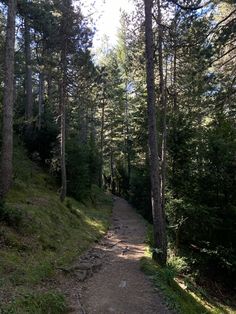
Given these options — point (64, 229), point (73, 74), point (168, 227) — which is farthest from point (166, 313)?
point (73, 74)

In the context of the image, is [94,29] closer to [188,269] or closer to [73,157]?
[73,157]

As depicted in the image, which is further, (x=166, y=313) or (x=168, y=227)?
(x=168, y=227)

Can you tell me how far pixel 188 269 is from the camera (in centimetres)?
1465

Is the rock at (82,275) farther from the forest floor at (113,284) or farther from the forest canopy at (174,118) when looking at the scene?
the forest canopy at (174,118)

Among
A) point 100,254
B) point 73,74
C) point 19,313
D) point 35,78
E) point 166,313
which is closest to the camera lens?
point 19,313

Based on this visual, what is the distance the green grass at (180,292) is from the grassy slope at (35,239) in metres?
2.57

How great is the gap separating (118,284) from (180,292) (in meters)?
2.01

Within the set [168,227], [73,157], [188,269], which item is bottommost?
[188,269]

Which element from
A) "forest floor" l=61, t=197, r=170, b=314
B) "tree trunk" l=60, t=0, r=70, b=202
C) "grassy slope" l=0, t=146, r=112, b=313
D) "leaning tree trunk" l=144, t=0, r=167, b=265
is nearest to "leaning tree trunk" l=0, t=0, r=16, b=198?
"grassy slope" l=0, t=146, r=112, b=313

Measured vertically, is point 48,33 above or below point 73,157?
above

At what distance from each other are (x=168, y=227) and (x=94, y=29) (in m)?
10.2

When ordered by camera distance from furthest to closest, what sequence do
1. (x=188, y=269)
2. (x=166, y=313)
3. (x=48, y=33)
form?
(x=48, y=33) → (x=188, y=269) → (x=166, y=313)

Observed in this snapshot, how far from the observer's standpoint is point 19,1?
1591 cm

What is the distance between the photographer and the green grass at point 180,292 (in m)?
9.35
